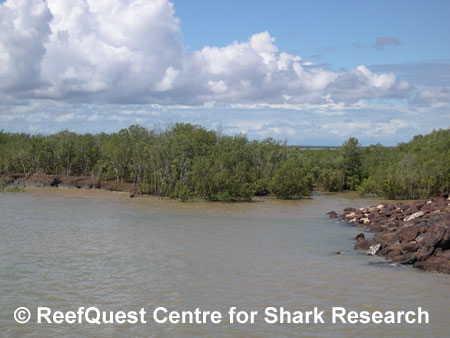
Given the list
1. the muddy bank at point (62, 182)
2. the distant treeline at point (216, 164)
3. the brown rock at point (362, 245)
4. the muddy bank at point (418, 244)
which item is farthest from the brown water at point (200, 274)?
the muddy bank at point (62, 182)

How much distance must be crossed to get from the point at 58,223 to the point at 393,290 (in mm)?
16721

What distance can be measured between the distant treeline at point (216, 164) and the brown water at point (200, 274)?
34.2 ft

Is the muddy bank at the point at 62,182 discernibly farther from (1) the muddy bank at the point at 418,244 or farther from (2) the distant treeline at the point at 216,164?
(1) the muddy bank at the point at 418,244

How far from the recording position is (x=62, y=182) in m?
42.6

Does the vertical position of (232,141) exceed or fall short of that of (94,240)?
it exceeds it

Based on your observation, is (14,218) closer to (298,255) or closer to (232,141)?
(298,255)

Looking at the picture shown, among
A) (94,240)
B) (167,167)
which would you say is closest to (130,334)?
(94,240)

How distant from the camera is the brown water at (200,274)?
392 inches

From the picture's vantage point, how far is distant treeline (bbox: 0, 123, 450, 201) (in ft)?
114

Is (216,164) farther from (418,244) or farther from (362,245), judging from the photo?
(418,244)

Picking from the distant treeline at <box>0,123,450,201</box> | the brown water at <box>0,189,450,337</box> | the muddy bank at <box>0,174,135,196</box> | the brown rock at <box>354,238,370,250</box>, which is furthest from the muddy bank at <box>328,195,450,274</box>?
the muddy bank at <box>0,174,135,196</box>

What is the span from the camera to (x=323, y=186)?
46062 millimetres

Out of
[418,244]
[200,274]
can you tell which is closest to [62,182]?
[200,274]

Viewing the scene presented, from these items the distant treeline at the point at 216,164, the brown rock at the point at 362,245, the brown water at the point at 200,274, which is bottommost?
the brown water at the point at 200,274
